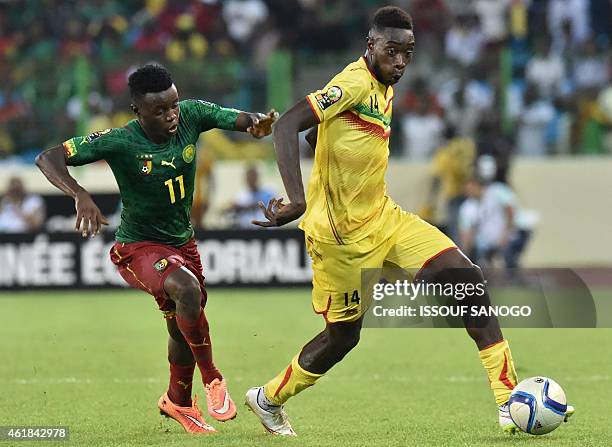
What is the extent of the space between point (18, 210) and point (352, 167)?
1259 centimetres

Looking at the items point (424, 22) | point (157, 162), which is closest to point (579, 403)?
point (157, 162)

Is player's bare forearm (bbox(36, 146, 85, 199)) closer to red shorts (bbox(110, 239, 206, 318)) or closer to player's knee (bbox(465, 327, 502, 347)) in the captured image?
red shorts (bbox(110, 239, 206, 318))

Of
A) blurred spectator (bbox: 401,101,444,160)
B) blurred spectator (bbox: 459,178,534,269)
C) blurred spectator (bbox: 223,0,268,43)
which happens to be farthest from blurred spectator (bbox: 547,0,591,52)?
blurred spectator (bbox: 223,0,268,43)

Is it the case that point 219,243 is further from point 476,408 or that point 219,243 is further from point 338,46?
point 476,408

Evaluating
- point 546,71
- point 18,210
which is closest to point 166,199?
point 18,210

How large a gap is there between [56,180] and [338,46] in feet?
49.9

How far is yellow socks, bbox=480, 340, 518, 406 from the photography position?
728cm

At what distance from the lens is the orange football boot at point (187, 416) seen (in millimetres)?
7730

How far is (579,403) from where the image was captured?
872 centimetres

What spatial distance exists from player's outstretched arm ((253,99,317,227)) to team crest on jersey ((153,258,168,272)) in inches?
38.3

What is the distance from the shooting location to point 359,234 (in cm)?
750

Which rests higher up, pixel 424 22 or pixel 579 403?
pixel 424 22

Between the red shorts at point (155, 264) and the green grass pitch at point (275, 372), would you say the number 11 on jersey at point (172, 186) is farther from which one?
the green grass pitch at point (275, 372)

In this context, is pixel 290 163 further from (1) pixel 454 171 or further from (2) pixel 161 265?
(1) pixel 454 171
